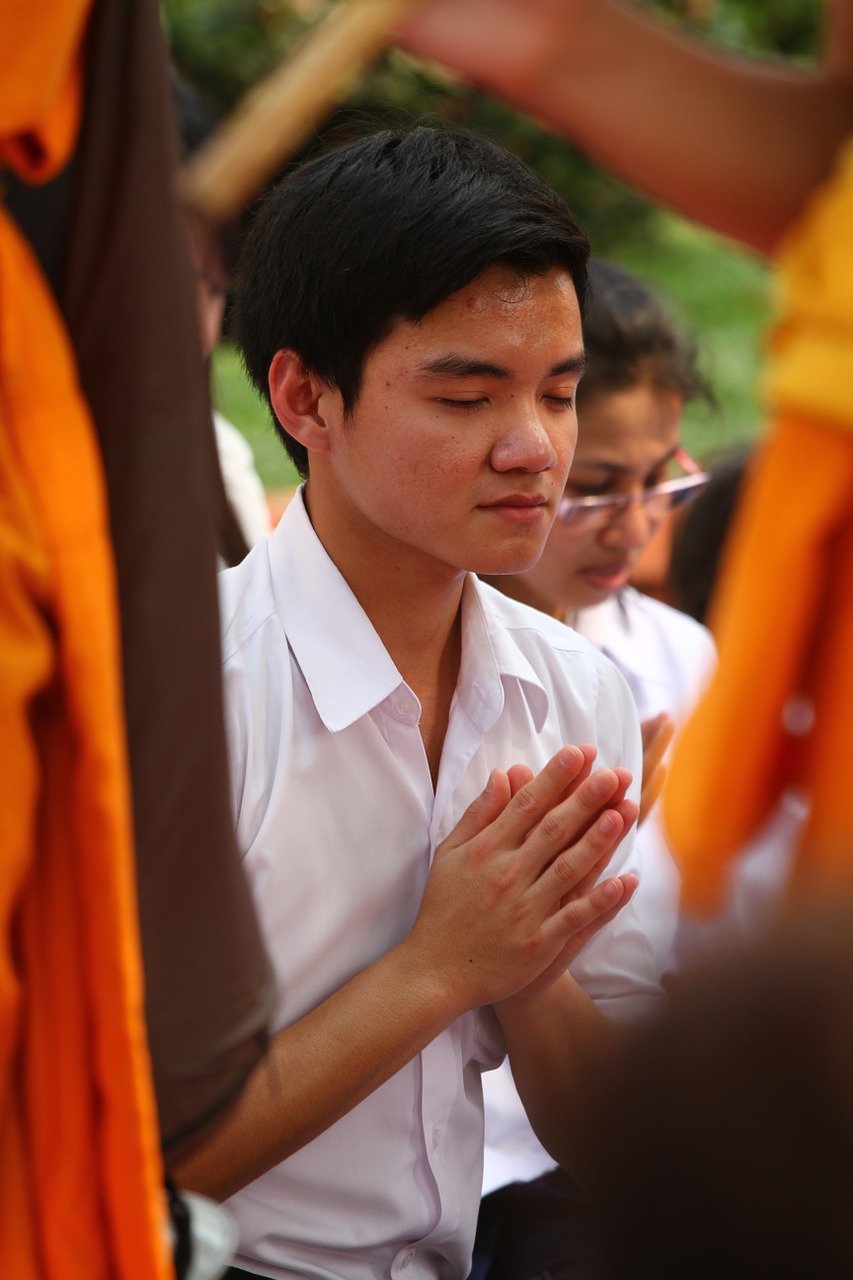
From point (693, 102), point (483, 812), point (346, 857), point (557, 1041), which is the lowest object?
point (557, 1041)

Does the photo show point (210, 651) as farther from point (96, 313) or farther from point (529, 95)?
point (529, 95)

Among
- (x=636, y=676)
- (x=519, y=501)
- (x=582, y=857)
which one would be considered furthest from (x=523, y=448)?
(x=636, y=676)

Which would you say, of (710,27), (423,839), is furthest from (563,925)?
(710,27)

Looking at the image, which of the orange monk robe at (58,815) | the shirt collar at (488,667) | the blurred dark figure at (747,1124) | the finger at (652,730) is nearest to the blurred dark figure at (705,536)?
the finger at (652,730)

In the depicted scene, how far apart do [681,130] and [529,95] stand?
0.09m

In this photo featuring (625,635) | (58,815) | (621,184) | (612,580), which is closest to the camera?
(58,815)

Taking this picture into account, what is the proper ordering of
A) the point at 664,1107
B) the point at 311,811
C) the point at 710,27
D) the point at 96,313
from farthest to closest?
the point at 710,27 < the point at 311,811 < the point at 96,313 < the point at 664,1107

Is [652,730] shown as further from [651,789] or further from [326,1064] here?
[326,1064]

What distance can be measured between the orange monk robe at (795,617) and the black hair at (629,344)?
1514mm

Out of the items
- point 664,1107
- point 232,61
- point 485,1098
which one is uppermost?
point 232,61

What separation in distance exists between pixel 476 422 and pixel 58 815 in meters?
0.67

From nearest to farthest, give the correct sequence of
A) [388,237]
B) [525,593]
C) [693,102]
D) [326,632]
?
1. [693,102]
2. [388,237]
3. [326,632]
4. [525,593]

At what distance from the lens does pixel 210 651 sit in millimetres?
991

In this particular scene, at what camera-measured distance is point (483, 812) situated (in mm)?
1446
